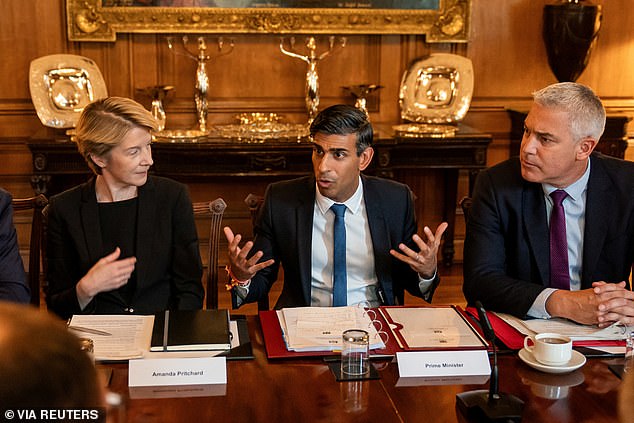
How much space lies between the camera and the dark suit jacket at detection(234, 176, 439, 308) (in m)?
3.00

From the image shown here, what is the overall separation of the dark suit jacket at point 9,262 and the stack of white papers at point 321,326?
0.80 m

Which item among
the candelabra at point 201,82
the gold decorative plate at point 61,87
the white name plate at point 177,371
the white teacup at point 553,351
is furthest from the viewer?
the candelabra at point 201,82

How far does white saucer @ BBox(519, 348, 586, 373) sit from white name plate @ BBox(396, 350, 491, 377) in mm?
102

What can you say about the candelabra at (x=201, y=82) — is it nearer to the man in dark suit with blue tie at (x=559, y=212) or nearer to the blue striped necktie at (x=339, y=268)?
the blue striped necktie at (x=339, y=268)

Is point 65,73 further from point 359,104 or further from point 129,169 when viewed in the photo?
point 129,169

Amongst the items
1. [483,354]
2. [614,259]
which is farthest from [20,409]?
[614,259]

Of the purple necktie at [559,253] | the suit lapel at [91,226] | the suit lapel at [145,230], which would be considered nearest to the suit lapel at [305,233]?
the suit lapel at [145,230]

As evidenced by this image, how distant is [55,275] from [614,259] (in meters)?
1.82

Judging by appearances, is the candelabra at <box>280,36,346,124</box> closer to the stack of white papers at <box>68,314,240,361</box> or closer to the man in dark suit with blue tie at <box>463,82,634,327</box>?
the man in dark suit with blue tie at <box>463,82,634,327</box>

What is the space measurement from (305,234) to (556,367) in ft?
3.57

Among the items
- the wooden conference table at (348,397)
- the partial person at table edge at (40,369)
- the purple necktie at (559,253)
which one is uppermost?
the partial person at table edge at (40,369)

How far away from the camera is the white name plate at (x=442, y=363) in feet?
7.09

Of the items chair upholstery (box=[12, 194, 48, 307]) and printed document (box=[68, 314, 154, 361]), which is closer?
printed document (box=[68, 314, 154, 361])

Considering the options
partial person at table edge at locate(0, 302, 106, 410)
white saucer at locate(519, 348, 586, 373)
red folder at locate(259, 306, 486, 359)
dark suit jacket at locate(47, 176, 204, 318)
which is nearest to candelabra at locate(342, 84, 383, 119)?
dark suit jacket at locate(47, 176, 204, 318)
